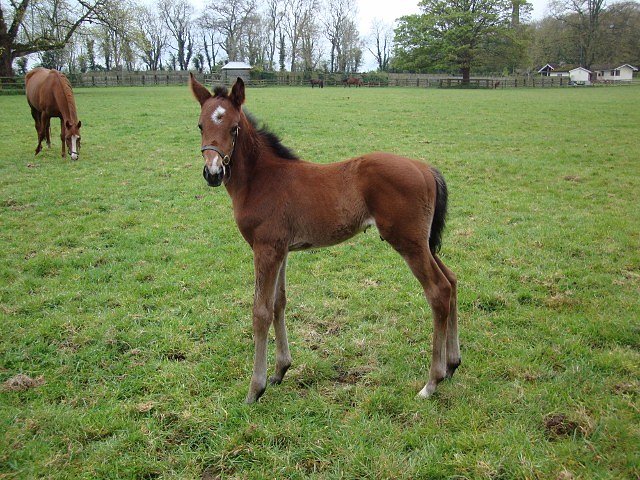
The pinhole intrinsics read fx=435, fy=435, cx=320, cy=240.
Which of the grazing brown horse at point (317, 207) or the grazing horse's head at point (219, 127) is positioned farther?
the grazing brown horse at point (317, 207)

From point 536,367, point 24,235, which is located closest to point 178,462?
point 536,367

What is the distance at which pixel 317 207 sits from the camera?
11.4 feet

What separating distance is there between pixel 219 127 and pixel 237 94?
340mm

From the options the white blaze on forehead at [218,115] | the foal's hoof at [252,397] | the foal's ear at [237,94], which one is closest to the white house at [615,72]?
the foal's ear at [237,94]

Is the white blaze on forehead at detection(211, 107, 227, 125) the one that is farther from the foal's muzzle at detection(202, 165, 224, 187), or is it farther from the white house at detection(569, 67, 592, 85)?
the white house at detection(569, 67, 592, 85)

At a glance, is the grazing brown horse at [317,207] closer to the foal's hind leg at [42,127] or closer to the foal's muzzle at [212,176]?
the foal's muzzle at [212,176]

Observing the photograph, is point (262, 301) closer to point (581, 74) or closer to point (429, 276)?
point (429, 276)

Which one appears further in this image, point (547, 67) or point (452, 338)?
point (547, 67)

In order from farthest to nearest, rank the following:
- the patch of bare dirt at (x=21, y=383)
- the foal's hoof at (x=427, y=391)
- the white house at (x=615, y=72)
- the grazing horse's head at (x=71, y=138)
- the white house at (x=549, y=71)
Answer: the white house at (x=549, y=71), the white house at (x=615, y=72), the grazing horse's head at (x=71, y=138), the patch of bare dirt at (x=21, y=383), the foal's hoof at (x=427, y=391)

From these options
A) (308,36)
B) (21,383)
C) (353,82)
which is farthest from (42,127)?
(308,36)

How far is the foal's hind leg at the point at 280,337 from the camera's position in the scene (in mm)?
3754

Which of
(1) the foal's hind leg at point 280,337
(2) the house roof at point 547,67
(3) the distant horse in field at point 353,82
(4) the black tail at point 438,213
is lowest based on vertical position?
(1) the foal's hind leg at point 280,337

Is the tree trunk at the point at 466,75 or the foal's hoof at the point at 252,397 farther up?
the tree trunk at the point at 466,75

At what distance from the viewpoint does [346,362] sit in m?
3.99
